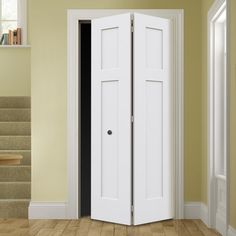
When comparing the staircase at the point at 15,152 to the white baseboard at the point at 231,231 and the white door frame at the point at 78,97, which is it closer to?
the white door frame at the point at 78,97

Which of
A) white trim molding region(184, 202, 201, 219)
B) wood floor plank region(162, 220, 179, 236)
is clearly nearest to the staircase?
wood floor plank region(162, 220, 179, 236)

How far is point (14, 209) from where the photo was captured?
638cm

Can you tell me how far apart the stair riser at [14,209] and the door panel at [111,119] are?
80cm

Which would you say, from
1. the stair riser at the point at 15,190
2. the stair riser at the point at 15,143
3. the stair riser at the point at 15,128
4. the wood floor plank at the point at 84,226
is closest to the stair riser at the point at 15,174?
the stair riser at the point at 15,190

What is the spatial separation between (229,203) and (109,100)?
6.20 ft

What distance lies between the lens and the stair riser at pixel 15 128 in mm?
7820

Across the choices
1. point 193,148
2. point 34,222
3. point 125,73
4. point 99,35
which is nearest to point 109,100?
point 125,73

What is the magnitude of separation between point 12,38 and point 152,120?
4.06 m

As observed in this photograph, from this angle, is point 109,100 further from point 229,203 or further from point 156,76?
point 229,203

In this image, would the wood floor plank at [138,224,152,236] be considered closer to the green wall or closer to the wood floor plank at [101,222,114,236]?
the wood floor plank at [101,222,114,236]

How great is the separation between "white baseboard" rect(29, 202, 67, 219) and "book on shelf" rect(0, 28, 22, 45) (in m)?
3.77

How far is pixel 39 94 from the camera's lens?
6.41 m

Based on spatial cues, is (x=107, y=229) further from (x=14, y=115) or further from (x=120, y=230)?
(x=14, y=115)

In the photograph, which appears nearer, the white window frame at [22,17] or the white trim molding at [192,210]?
the white trim molding at [192,210]
